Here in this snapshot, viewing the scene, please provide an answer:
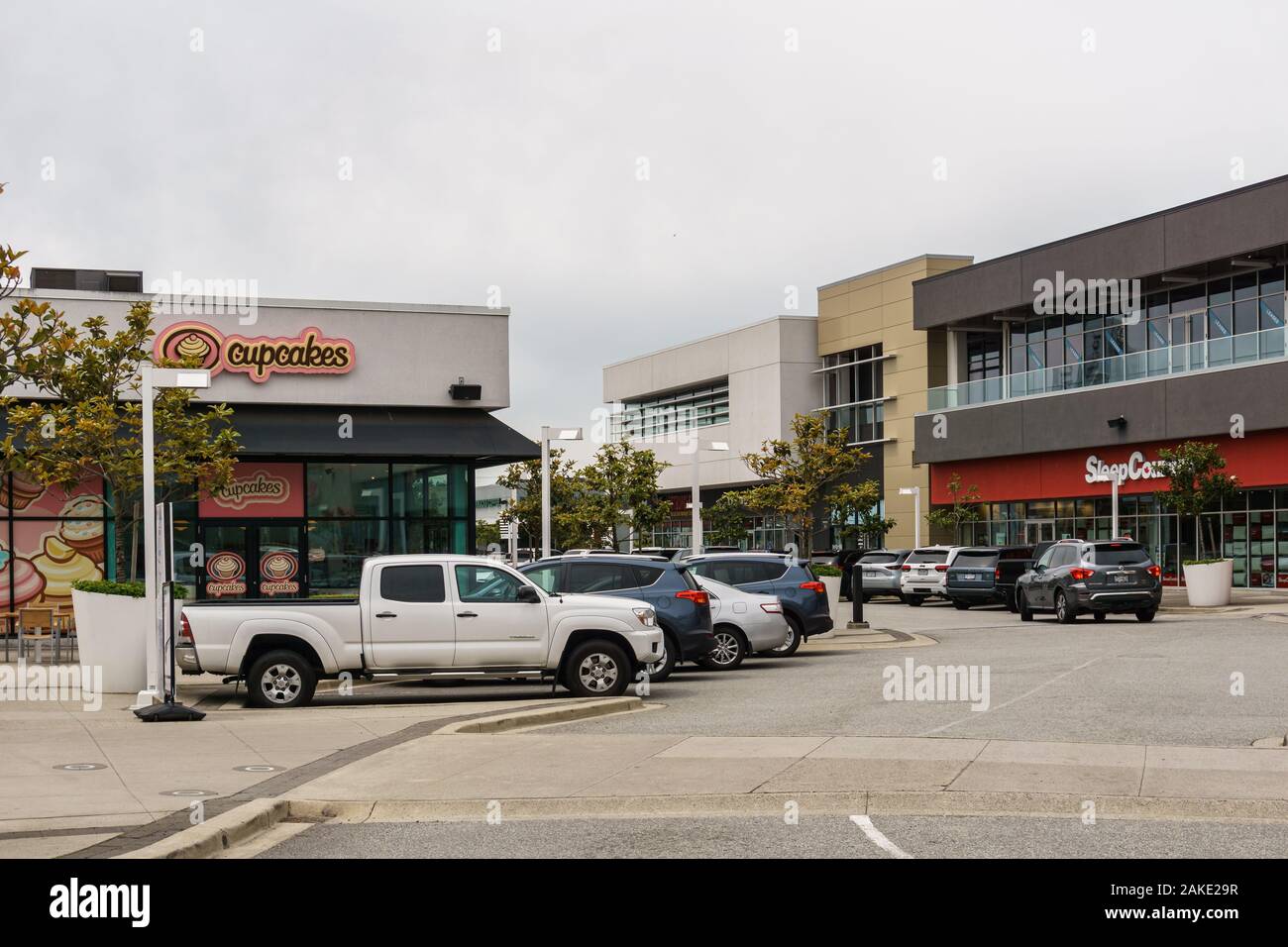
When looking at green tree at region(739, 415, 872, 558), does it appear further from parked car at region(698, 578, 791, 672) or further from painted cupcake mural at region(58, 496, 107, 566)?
painted cupcake mural at region(58, 496, 107, 566)

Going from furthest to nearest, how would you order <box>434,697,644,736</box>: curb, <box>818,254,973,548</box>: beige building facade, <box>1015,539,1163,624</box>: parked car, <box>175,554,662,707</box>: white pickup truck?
<box>818,254,973,548</box>: beige building facade < <box>1015,539,1163,624</box>: parked car < <box>175,554,662,707</box>: white pickup truck < <box>434,697,644,736</box>: curb

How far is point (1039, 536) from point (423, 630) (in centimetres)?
3942

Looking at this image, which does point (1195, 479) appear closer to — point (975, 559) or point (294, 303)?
point (975, 559)

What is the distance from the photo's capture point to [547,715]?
14.8m

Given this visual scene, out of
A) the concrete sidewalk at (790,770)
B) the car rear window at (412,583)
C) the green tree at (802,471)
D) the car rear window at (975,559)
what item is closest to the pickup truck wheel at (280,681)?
the car rear window at (412,583)

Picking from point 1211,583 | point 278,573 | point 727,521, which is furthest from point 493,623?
point 727,521

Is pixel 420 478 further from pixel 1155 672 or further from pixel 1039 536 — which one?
pixel 1039 536

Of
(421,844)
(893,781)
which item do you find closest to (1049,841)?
(893,781)

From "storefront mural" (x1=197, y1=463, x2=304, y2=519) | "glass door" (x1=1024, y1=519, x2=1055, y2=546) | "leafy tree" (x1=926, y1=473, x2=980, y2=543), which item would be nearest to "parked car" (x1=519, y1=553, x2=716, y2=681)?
"storefront mural" (x1=197, y1=463, x2=304, y2=519)

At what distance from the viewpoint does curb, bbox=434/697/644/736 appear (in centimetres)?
1404

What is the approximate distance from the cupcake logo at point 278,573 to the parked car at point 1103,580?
16.1 m

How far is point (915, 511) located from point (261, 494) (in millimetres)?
32121

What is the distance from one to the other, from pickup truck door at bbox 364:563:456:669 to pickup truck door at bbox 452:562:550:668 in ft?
0.53

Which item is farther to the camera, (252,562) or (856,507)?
(856,507)
